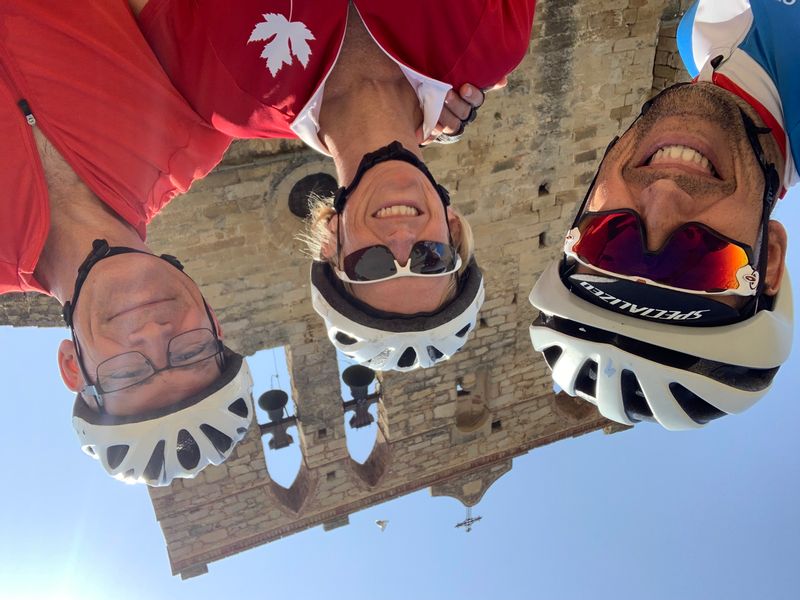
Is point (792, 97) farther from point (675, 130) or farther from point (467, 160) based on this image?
point (467, 160)

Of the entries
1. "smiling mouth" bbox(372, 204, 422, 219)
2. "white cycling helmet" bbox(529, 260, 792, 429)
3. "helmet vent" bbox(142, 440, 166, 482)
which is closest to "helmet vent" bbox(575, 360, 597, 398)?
"white cycling helmet" bbox(529, 260, 792, 429)

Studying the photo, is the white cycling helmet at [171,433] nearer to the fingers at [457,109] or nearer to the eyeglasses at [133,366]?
the eyeglasses at [133,366]

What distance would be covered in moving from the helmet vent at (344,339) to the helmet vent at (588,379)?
840 mm

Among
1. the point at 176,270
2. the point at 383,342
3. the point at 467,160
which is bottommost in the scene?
the point at 383,342

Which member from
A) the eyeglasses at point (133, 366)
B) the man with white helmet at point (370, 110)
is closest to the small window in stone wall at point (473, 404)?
the man with white helmet at point (370, 110)

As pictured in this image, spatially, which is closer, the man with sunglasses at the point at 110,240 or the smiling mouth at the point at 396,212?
the man with sunglasses at the point at 110,240

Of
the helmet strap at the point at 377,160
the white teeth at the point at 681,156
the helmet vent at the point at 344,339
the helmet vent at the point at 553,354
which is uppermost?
the helmet strap at the point at 377,160

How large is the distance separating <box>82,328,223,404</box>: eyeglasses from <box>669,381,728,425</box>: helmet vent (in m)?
1.62

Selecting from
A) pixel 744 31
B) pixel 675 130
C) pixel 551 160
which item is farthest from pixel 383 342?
pixel 551 160

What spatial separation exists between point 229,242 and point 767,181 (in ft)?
12.8

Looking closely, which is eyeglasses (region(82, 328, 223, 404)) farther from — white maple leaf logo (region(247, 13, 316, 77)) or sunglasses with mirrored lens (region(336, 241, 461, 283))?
white maple leaf logo (region(247, 13, 316, 77))

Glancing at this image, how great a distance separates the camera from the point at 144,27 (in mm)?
2881

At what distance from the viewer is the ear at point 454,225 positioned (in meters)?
2.55

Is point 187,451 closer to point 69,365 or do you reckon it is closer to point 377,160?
point 69,365
